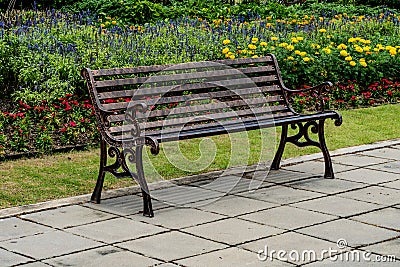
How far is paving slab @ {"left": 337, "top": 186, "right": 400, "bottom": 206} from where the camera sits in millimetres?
6180

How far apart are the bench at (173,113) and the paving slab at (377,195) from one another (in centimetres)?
53

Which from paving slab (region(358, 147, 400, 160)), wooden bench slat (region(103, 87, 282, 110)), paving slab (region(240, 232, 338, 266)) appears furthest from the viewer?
paving slab (region(358, 147, 400, 160))

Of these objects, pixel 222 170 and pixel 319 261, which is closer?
pixel 319 261

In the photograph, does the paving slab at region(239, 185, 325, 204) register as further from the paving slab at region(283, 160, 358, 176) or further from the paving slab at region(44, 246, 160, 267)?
the paving slab at region(44, 246, 160, 267)

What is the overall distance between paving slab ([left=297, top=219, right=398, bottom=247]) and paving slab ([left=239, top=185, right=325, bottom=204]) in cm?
68

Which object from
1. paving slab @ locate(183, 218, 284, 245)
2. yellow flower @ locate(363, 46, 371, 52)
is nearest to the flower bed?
yellow flower @ locate(363, 46, 371, 52)

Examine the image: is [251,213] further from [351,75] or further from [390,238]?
[351,75]

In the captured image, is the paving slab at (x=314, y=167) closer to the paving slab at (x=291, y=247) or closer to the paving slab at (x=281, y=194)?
the paving slab at (x=281, y=194)

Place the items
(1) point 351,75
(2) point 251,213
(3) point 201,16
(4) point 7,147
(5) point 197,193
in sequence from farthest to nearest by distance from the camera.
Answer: (3) point 201,16, (1) point 351,75, (4) point 7,147, (5) point 197,193, (2) point 251,213

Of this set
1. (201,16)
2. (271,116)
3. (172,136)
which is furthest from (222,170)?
(201,16)

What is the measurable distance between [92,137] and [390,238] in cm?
377

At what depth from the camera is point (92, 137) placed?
812cm

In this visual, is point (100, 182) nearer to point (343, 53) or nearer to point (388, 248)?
point (388, 248)

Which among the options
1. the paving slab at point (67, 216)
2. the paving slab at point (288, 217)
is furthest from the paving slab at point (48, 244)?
the paving slab at point (288, 217)
